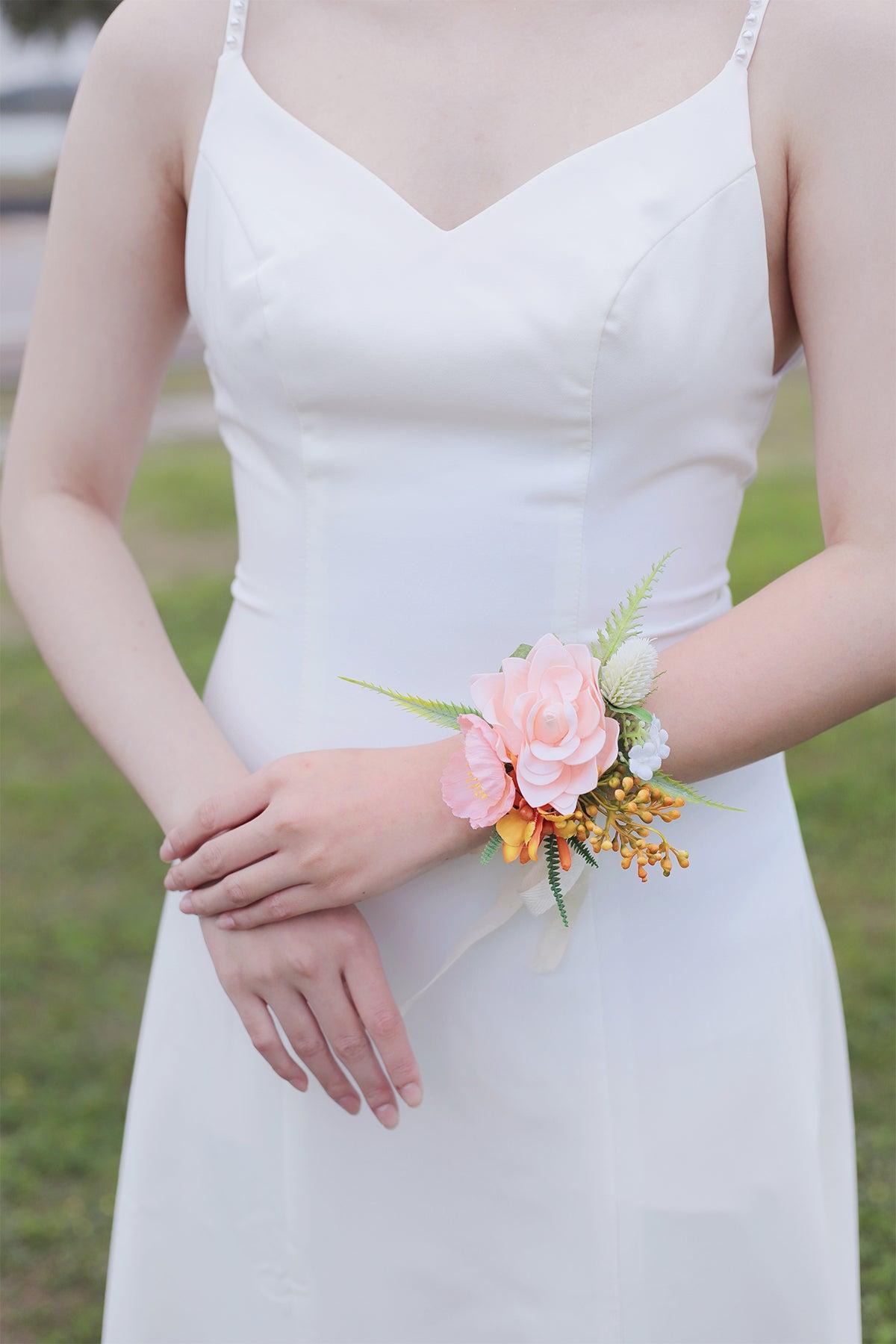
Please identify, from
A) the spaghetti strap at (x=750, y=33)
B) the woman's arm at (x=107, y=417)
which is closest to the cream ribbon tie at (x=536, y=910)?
the woman's arm at (x=107, y=417)

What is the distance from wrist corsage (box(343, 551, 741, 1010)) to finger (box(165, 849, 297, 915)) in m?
0.20

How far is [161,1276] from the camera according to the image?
179cm

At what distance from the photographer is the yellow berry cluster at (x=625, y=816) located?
1357 mm

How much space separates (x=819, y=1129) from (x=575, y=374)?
38.3 inches

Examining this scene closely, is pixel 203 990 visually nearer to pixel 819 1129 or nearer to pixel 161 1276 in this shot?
pixel 161 1276

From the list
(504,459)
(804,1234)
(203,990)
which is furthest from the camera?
(203,990)

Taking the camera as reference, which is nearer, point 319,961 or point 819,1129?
point 319,961

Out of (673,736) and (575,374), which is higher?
(575,374)

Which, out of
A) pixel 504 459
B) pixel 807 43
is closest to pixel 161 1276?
pixel 504 459

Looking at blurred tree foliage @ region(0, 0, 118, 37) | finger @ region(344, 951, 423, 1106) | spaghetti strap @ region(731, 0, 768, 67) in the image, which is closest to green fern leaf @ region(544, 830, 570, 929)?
finger @ region(344, 951, 423, 1106)

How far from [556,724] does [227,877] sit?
401mm

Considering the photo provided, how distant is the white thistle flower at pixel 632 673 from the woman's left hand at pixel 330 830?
0.18 meters

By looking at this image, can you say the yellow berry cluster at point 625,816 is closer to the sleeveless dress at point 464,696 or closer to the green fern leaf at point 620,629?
the green fern leaf at point 620,629

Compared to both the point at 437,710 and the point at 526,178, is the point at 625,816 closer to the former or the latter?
the point at 437,710
